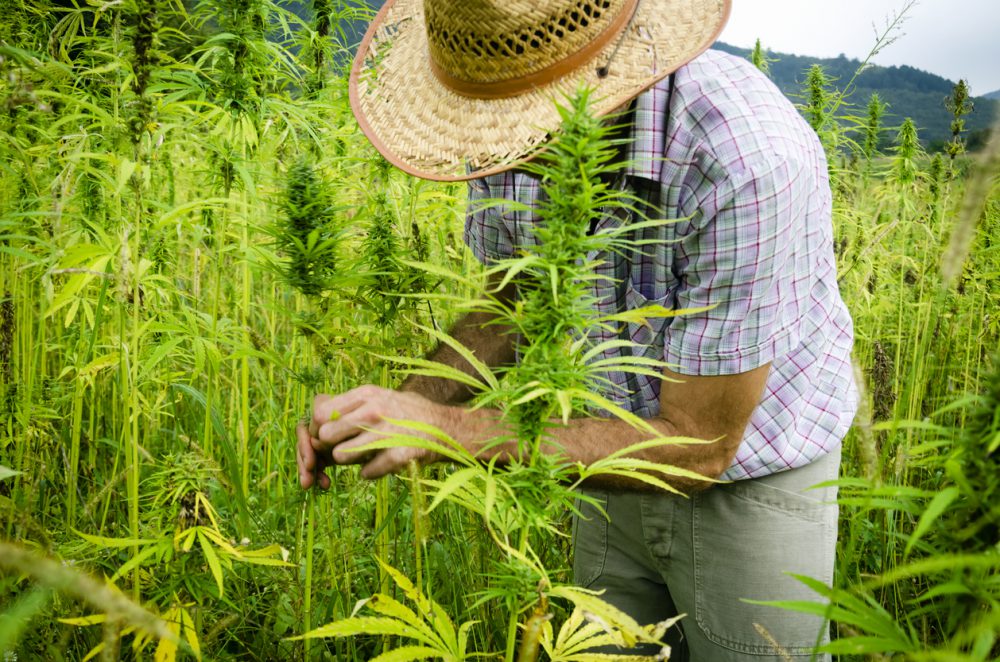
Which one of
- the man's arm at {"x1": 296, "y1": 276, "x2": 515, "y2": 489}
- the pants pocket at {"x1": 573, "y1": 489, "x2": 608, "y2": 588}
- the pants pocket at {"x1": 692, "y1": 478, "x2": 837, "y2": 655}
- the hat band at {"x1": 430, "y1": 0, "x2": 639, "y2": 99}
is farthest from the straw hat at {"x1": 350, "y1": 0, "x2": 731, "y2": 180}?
the pants pocket at {"x1": 573, "y1": 489, "x2": 608, "y2": 588}

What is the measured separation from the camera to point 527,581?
1116 millimetres

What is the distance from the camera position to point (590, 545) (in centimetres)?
232

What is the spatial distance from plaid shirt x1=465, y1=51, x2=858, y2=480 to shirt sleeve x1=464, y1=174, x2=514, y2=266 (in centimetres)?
40

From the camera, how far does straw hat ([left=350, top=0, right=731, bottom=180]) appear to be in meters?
1.38

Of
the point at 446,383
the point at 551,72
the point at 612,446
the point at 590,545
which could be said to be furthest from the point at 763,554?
the point at 551,72

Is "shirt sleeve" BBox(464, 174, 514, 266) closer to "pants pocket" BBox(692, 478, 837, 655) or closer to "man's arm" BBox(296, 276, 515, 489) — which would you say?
"man's arm" BBox(296, 276, 515, 489)

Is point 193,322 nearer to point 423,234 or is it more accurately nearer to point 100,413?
point 423,234

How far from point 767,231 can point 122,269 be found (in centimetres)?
126

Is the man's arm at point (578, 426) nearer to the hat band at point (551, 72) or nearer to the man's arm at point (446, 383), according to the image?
the man's arm at point (446, 383)

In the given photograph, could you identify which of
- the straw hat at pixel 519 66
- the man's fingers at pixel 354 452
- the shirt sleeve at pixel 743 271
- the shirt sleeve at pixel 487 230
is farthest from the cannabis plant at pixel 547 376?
the shirt sleeve at pixel 487 230

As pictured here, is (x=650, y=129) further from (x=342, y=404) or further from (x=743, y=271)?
(x=342, y=404)

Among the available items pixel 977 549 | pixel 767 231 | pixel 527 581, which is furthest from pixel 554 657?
pixel 767 231

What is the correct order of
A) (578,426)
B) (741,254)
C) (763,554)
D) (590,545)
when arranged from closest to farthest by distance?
(578,426)
(741,254)
(763,554)
(590,545)

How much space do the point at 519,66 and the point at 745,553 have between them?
134 cm
